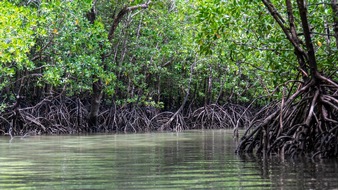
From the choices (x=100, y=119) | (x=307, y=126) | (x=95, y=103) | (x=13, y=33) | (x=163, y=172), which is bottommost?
(x=163, y=172)

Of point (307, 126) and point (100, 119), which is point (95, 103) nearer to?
point (100, 119)

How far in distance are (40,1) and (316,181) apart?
1074cm

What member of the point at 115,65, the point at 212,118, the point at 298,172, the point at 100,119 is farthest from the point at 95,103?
the point at 298,172

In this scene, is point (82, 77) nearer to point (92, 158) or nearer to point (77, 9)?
point (77, 9)

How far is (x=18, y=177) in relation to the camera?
4.77 meters

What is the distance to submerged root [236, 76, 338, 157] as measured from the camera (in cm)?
629

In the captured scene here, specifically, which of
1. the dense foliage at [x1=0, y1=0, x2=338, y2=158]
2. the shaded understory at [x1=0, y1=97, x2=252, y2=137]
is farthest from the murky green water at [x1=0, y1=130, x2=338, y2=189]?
the shaded understory at [x1=0, y1=97, x2=252, y2=137]

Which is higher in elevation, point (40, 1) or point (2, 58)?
point (40, 1)

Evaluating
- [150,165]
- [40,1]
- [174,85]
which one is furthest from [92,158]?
[174,85]

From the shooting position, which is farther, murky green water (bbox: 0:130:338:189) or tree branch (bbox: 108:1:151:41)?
tree branch (bbox: 108:1:151:41)

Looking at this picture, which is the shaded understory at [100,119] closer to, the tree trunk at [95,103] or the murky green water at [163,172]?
the tree trunk at [95,103]

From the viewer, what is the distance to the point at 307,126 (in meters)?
6.43

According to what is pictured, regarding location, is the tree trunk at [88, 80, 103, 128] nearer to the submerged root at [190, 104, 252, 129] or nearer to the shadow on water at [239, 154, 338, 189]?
the submerged root at [190, 104, 252, 129]

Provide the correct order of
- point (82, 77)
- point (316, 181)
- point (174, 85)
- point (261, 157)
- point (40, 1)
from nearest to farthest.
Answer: point (316, 181) → point (261, 157) → point (40, 1) → point (82, 77) → point (174, 85)
